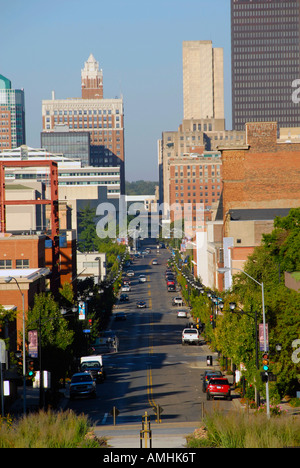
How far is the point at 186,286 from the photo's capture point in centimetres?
14075

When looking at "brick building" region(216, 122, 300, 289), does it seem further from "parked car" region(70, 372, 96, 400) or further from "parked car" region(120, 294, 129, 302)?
"parked car" region(70, 372, 96, 400)

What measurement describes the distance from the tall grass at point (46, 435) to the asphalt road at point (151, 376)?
11.2m

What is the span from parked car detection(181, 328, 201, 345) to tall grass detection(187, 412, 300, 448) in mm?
61606

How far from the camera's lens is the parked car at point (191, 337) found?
9312 centimetres

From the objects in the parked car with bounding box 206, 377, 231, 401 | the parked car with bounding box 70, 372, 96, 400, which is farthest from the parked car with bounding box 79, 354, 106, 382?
the parked car with bounding box 206, 377, 231, 401

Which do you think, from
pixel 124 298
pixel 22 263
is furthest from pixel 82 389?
pixel 124 298

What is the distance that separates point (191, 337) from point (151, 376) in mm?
23605

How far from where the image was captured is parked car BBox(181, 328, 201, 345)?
306ft

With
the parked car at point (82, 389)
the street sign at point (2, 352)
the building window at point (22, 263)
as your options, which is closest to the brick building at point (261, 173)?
the building window at point (22, 263)

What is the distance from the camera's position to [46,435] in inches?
1124

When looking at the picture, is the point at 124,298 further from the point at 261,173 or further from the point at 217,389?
the point at 217,389

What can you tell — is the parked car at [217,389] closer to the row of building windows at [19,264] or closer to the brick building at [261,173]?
the row of building windows at [19,264]

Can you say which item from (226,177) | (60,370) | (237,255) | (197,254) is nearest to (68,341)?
(60,370)

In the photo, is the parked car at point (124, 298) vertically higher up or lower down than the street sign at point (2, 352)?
lower down
